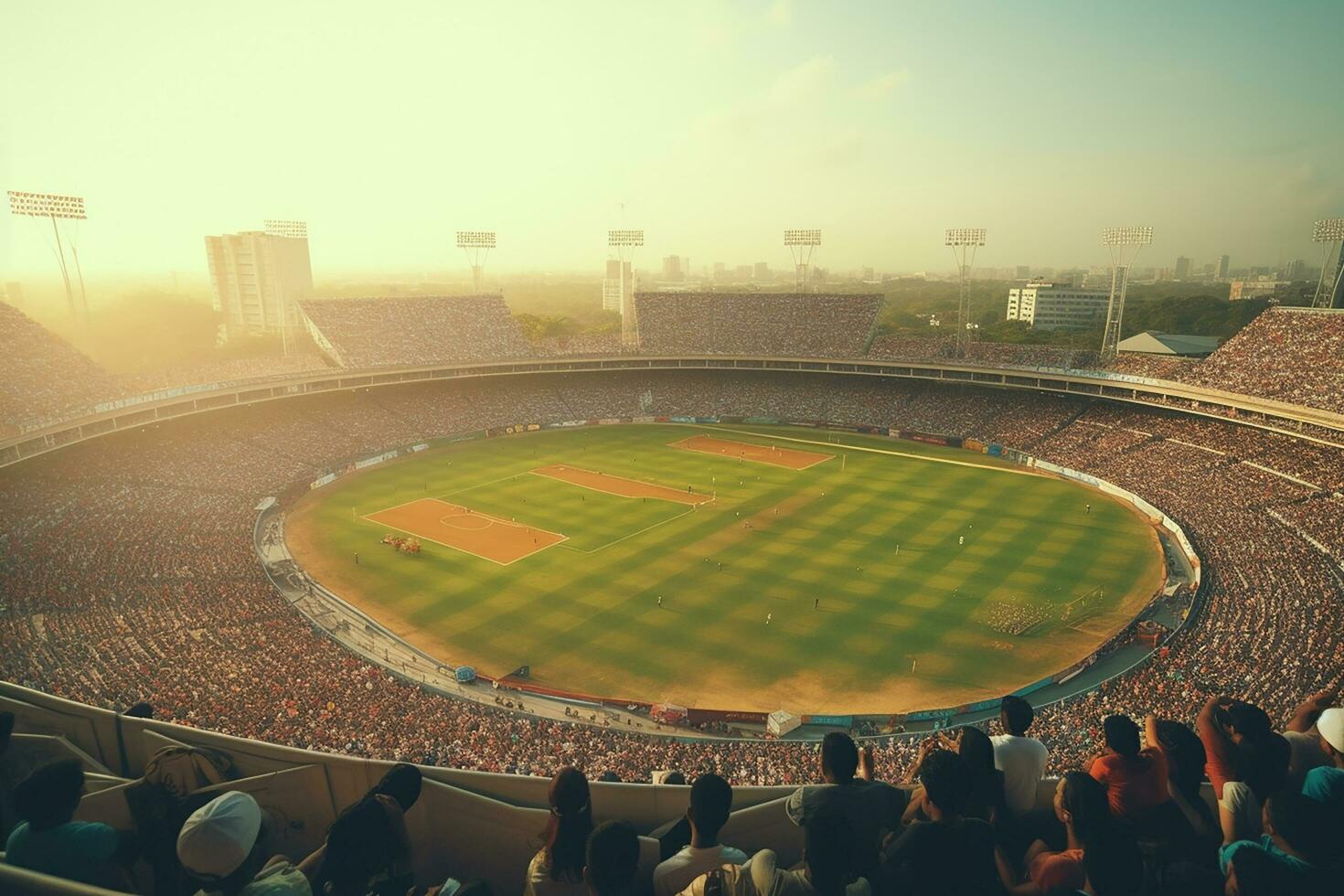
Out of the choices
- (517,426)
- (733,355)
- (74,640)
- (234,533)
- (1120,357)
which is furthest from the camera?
(733,355)

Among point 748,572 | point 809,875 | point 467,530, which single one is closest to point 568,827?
point 809,875

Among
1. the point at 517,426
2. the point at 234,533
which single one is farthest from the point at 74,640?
the point at 517,426

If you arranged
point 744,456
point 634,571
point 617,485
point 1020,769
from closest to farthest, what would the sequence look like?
point 1020,769
point 634,571
point 617,485
point 744,456

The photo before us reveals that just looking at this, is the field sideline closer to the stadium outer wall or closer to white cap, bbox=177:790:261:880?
the stadium outer wall

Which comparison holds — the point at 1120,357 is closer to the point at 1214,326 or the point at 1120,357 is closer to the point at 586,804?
the point at 1214,326

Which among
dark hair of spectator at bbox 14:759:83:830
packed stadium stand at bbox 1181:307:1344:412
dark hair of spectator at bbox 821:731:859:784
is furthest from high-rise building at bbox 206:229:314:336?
dark hair of spectator at bbox 821:731:859:784

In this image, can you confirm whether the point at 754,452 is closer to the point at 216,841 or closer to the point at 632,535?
the point at 632,535
